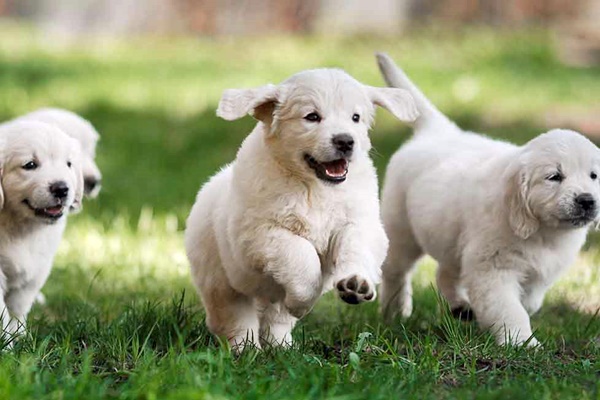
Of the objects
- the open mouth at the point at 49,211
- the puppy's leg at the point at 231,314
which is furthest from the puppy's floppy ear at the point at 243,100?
the open mouth at the point at 49,211

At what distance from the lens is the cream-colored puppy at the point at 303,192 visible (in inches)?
183

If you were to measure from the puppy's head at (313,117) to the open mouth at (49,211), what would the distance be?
112 cm

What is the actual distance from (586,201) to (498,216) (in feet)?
1.63

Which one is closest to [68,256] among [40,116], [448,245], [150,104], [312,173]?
[40,116]

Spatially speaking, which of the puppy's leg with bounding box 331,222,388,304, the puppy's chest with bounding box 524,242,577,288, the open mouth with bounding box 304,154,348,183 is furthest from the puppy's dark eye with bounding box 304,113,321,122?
the puppy's chest with bounding box 524,242,577,288

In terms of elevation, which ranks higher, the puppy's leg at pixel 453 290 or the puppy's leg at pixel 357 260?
the puppy's leg at pixel 357 260

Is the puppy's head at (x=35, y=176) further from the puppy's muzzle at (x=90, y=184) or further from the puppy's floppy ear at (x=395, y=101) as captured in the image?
the puppy's floppy ear at (x=395, y=101)

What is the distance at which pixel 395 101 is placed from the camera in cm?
504

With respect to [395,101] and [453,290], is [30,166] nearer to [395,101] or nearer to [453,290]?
[395,101]

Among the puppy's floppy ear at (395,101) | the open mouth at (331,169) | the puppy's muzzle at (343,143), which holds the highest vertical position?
the puppy's floppy ear at (395,101)

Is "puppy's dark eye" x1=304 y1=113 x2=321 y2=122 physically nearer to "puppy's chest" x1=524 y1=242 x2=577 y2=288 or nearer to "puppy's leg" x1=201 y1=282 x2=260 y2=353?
"puppy's leg" x1=201 y1=282 x2=260 y2=353

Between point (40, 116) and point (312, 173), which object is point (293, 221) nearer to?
point (312, 173)

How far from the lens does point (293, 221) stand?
4789mm

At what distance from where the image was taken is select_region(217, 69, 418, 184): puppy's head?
4.68m
